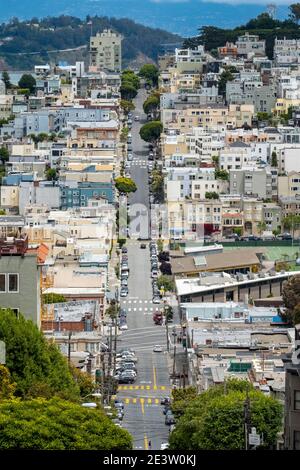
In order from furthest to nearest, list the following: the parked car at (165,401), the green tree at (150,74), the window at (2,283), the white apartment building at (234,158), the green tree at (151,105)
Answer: the green tree at (150,74), the green tree at (151,105), the white apartment building at (234,158), the parked car at (165,401), the window at (2,283)

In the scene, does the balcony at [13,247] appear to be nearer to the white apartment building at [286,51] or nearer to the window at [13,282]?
the window at [13,282]

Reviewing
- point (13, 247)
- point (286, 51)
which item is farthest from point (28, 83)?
point (13, 247)

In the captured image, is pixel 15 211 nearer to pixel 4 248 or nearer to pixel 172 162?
pixel 172 162

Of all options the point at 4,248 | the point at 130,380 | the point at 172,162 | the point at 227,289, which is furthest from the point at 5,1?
the point at 4,248

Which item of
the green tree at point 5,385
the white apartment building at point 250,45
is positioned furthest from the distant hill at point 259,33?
the green tree at point 5,385

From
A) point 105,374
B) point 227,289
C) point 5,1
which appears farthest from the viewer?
point 5,1

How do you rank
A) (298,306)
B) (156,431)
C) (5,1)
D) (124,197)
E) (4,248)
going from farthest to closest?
(5,1)
(124,197)
(298,306)
(156,431)
(4,248)
